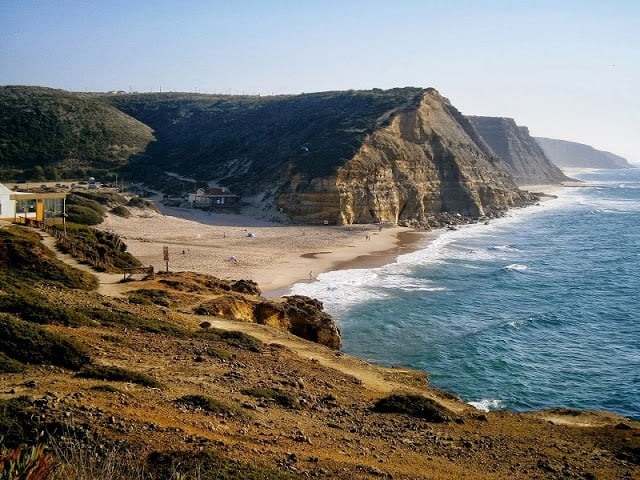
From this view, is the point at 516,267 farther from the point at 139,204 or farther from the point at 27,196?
the point at 139,204

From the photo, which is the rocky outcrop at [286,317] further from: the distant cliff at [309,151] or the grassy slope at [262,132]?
the grassy slope at [262,132]

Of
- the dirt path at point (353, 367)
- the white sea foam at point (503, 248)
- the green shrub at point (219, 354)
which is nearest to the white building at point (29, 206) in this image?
the dirt path at point (353, 367)

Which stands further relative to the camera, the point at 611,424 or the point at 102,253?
the point at 102,253

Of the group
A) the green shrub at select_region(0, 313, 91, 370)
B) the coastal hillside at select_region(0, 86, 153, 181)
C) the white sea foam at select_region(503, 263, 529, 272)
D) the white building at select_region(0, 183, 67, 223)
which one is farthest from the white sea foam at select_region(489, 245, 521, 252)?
the coastal hillside at select_region(0, 86, 153, 181)

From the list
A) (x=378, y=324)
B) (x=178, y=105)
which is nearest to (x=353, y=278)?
(x=378, y=324)

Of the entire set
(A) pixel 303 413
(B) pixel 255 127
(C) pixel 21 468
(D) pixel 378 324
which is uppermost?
(B) pixel 255 127

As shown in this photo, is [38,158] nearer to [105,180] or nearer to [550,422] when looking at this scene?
[105,180]
